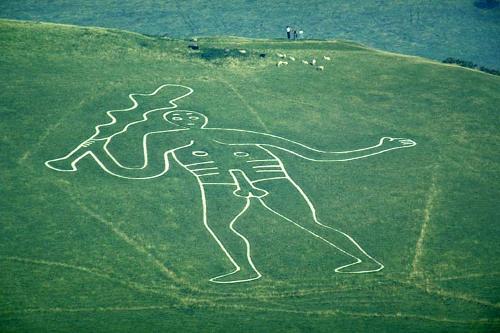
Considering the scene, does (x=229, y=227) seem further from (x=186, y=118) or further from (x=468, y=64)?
(x=468, y=64)

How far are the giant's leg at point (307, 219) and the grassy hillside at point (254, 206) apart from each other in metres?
0.46

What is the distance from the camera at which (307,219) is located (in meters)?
34.1

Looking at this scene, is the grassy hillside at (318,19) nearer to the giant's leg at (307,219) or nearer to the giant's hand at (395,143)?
the giant's hand at (395,143)

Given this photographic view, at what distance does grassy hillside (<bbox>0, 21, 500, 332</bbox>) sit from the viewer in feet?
90.1

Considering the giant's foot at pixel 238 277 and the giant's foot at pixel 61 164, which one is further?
the giant's foot at pixel 61 164

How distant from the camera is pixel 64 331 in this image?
997 inches

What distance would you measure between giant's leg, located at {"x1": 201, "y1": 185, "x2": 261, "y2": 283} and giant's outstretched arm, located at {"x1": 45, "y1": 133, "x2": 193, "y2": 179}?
11.2 ft

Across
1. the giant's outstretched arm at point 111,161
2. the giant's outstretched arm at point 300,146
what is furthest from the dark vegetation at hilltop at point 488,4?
the giant's outstretched arm at point 111,161

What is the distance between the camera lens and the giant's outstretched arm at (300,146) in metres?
40.3

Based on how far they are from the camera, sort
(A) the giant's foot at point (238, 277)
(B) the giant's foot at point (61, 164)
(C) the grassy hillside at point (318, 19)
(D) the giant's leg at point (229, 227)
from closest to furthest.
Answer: (A) the giant's foot at point (238, 277)
(D) the giant's leg at point (229, 227)
(B) the giant's foot at point (61, 164)
(C) the grassy hillside at point (318, 19)

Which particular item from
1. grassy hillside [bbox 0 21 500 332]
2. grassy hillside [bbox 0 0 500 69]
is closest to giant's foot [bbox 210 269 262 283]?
grassy hillside [bbox 0 21 500 332]

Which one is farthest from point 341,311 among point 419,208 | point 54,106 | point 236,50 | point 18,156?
point 236,50

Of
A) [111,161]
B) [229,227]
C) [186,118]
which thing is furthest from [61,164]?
[229,227]

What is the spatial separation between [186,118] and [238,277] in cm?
1604
